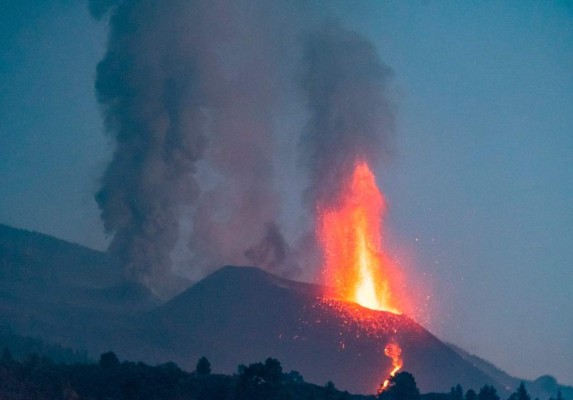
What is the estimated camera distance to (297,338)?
513ft

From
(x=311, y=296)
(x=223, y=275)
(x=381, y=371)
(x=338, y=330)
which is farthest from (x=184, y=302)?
(x=381, y=371)

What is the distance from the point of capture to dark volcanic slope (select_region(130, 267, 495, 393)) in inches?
5723

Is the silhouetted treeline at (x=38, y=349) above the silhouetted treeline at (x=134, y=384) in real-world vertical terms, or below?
above

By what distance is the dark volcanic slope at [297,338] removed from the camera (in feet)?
477

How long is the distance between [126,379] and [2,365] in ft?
30.2

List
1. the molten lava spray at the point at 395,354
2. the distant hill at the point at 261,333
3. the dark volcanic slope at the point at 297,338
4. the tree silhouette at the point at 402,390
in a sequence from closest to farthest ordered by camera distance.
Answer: the tree silhouette at the point at 402,390, the dark volcanic slope at the point at 297,338, the molten lava spray at the point at 395,354, the distant hill at the point at 261,333

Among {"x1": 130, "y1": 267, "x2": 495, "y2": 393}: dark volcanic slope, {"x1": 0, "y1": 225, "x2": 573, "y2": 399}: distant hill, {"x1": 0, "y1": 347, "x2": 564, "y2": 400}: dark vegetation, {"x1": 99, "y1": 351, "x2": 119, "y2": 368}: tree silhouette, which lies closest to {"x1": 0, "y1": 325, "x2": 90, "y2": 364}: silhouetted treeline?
{"x1": 0, "y1": 225, "x2": 573, "y2": 399}: distant hill

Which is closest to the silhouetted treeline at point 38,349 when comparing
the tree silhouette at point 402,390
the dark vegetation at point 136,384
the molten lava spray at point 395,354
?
the tree silhouette at point 402,390

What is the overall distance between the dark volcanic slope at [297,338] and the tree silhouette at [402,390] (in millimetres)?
32537

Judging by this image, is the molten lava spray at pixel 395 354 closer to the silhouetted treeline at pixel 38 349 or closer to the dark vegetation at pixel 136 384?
the silhouetted treeline at pixel 38 349

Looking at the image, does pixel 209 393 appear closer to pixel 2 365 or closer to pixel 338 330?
pixel 2 365

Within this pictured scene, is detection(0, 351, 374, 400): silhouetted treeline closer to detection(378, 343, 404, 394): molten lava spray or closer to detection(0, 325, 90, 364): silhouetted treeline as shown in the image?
detection(0, 325, 90, 364): silhouetted treeline

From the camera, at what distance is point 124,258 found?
19612cm

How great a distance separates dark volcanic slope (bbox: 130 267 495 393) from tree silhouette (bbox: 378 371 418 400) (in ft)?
107
